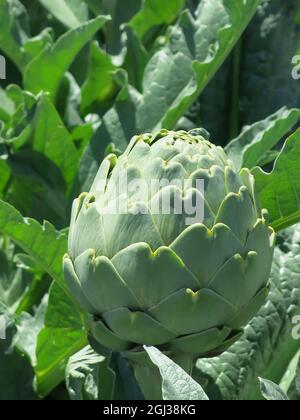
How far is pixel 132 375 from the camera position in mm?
1228

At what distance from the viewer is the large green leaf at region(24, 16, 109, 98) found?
1472mm

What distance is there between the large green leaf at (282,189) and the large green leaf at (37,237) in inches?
9.0

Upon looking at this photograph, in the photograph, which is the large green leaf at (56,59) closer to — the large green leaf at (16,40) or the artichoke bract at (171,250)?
the large green leaf at (16,40)

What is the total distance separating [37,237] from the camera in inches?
44.9

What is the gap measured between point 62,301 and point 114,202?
31cm

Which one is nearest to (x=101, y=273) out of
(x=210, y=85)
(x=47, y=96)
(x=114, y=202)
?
(x=114, y=202)

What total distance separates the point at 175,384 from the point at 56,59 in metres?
0.72

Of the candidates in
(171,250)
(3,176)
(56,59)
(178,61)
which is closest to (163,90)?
(178,61)

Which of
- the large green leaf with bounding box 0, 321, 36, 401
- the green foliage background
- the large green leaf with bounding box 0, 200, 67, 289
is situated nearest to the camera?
the large green leaf with bounding box 0, 200, 67, 289

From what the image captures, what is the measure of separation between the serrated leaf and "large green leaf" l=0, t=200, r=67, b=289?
10.7 inches

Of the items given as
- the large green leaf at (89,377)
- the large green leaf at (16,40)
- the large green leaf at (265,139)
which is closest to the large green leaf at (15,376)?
the large green leaf at (89,377)

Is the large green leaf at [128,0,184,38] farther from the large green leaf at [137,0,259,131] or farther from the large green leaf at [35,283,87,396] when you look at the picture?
the large green leaf at [35,283,87,396]

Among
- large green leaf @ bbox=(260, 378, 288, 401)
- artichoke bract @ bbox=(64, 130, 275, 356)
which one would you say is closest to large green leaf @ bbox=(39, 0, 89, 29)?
artichoke bract @ bbox=(64, 130, 275, 356)

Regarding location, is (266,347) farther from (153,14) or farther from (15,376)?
(153,14)
